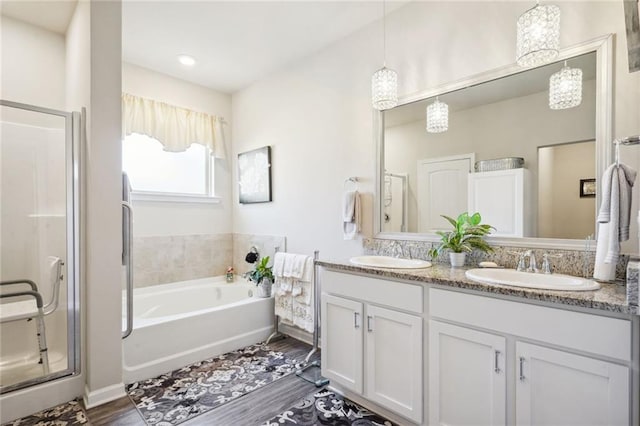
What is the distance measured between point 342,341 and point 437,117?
64.8 inches

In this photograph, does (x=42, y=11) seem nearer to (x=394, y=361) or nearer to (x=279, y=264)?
(x=279, y=264)

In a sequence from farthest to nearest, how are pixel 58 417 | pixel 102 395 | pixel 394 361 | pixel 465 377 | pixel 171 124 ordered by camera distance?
pixel 171 124 → pixel 102 395 → pixel 58 417 → pixel 394 361 → pixel 465 377

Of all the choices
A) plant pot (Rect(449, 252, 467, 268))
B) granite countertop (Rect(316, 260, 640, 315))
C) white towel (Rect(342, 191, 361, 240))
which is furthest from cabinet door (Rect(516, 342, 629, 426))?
white towel (Rect(342, 191, 361, 240))

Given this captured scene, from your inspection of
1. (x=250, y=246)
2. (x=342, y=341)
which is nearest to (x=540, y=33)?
(x=342, y=341)

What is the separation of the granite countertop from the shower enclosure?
201 centimetres

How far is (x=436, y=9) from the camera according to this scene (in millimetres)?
2172

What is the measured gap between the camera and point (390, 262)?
2.20 metres

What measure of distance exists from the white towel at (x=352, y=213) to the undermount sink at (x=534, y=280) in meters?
1.01

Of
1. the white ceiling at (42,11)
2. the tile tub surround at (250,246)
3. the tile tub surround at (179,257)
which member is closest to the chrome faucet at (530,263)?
the tile tub surround at (250,246)

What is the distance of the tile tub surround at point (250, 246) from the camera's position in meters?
3.36

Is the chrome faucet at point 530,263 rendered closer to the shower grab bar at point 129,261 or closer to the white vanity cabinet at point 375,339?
the white vanity cabinet at point 375,339

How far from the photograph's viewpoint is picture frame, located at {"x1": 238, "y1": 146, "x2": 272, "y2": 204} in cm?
345

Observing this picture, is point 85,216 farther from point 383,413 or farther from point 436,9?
point 436,9

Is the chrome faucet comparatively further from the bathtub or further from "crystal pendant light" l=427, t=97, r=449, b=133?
the bathtub
